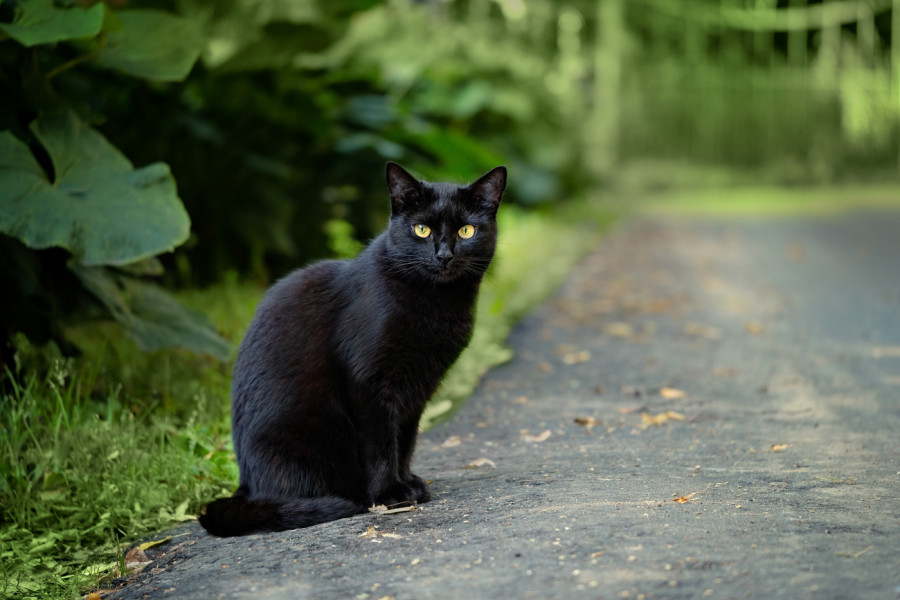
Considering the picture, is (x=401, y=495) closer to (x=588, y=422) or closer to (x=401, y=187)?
(x=401, y=187)

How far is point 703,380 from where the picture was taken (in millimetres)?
4695

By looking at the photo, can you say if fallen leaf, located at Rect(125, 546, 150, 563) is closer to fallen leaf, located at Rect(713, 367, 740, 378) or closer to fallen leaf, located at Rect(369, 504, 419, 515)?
fallen leaf, located at Rect(369, 504, 419, 515)

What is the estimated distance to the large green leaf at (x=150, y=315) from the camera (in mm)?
3842

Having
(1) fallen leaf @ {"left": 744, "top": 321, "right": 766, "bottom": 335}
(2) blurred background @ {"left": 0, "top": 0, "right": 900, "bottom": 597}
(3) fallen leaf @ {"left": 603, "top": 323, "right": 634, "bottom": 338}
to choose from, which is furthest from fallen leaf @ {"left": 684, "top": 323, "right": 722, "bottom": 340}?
(2) blurred background @ {"left": 0, "top": 0, "right": 900, "bottom": 597}

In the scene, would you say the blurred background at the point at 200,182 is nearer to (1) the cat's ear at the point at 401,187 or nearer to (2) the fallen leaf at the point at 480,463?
(2) the fallen leaf at the point at 480,463

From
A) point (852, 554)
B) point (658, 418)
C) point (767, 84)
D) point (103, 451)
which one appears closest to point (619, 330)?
point (658, 418)

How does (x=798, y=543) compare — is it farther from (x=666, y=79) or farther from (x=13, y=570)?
(x=666, y=79)

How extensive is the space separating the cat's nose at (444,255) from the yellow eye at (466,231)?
113mm

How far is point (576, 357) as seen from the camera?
524 cm

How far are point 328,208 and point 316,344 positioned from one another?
3569mm

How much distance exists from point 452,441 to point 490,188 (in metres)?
1.14

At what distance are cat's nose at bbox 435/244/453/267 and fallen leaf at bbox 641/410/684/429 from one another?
4.10 ft

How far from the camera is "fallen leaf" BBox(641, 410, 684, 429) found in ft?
12.8

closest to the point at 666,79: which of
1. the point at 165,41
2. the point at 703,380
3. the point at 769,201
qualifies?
the point at 769,201
